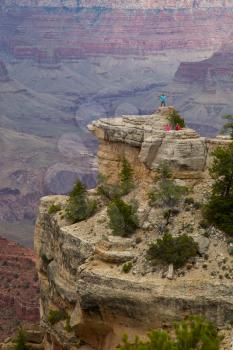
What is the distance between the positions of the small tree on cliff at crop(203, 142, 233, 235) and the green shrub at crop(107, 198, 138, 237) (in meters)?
3.14

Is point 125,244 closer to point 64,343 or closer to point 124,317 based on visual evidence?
point 124,317

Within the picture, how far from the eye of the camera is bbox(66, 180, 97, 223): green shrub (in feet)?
130

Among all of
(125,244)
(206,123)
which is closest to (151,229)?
(125,244)

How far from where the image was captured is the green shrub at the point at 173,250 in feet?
105

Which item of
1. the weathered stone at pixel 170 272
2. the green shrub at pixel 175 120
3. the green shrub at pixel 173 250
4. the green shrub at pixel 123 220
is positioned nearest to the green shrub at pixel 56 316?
the green shrub at pixel 123 220

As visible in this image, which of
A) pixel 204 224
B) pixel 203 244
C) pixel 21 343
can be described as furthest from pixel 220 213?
pixel 21 343

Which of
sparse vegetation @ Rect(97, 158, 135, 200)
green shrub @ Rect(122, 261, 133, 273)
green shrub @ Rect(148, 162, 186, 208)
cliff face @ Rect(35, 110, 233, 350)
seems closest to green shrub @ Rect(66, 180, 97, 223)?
cliff face @ Rect(35, 110, 233, 350)

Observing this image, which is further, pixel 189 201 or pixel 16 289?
pixel 16 289

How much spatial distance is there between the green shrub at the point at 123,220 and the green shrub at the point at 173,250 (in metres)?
2.42

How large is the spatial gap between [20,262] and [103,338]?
133 ft

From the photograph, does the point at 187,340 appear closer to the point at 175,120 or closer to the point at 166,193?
the point at 166,193

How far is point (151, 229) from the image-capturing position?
115 ft

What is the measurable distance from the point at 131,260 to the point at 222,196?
15.8 ft

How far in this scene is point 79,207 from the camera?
131 ft
